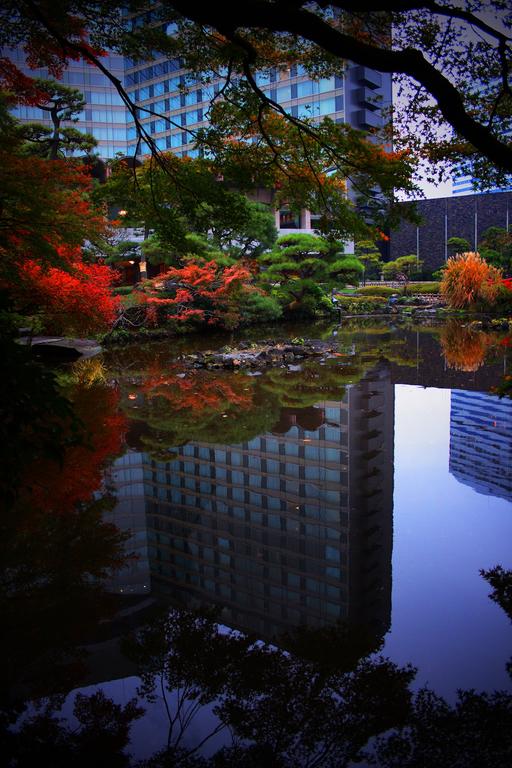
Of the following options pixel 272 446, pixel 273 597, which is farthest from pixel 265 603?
pixel 272 446

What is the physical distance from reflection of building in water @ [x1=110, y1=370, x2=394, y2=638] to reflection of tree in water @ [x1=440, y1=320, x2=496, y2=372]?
6.72 metres

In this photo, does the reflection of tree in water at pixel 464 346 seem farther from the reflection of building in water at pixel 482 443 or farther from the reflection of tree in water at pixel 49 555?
the reflection of tree in water at pixel 49 555

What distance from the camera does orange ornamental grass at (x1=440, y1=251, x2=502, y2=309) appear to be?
25.6 m

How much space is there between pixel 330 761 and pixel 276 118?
7.40 meters

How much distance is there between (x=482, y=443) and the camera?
7.38 m

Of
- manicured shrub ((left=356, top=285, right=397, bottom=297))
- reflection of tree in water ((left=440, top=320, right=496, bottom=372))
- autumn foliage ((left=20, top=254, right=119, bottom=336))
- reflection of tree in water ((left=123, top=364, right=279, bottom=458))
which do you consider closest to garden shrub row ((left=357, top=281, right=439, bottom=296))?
manicured shrub ((left=356, top=285, right=397, bottom=297))

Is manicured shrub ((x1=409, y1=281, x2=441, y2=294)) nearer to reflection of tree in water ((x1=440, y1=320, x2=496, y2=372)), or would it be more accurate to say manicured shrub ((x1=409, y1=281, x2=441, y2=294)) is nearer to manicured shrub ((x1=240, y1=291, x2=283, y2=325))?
reflection of tree in water ((x1=440, y1=320, x2=496, y2=372))

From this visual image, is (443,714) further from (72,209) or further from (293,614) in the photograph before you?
(72,209)

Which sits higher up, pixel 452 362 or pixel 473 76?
pixel 473 76

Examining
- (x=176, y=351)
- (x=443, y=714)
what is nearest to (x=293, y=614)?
(x=443, y=714)

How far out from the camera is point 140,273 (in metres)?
30.3

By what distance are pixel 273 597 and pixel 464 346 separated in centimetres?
1440

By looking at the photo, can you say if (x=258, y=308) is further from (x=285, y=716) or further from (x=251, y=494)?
(x=285, y=716)

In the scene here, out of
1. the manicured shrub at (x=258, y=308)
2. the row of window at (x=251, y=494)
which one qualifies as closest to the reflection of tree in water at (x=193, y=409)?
the row of window at (x=251, y=494)
